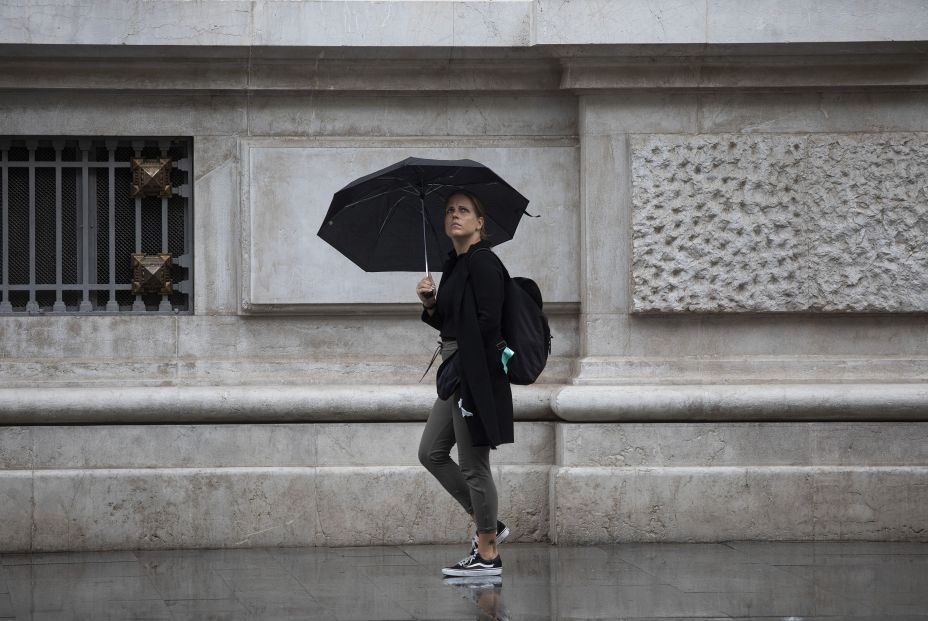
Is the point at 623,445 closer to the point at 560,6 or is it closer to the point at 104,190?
the point at 560,6

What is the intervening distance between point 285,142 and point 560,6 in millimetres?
1872

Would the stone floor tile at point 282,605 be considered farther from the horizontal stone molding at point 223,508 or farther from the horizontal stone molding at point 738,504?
the horizontal stone molding at point 738,504

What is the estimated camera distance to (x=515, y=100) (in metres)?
8.66

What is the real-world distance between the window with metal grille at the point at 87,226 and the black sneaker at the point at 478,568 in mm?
2676

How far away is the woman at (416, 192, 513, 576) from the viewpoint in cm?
665

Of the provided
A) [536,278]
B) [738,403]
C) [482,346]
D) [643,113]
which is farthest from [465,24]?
[738,403]

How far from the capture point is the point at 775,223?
8.44 m

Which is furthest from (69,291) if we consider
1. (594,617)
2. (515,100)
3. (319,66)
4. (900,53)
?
(900,53)

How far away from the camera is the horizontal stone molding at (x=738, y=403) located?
8.24 m

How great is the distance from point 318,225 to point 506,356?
229 cm

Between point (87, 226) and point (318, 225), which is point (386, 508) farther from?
point (87, 226)

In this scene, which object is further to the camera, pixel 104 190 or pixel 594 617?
pixel 104 190

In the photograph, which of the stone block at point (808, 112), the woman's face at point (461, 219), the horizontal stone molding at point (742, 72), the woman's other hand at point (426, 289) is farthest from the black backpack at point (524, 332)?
the stone block at point (808, 112)

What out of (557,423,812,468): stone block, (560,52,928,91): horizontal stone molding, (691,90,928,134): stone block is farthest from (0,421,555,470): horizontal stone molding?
(691,90,928,134): stone block
